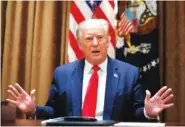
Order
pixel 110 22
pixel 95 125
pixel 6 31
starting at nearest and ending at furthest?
pixel 95 125, pixel 110 22, pixel 6 31

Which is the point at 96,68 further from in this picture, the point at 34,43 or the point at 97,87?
the point at 34,43

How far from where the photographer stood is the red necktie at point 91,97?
2184 mm

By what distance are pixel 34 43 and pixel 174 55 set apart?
1225mm

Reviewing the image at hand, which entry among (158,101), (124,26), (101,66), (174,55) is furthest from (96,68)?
(174,55)

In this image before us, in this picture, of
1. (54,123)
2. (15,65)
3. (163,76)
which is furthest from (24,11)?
(54,123)

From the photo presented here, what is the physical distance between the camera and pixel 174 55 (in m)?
2.91

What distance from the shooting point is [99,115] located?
2182 millimetres

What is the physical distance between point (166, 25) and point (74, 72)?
1.08 metres

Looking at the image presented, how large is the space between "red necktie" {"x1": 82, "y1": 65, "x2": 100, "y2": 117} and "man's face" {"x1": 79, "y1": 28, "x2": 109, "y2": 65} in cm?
6

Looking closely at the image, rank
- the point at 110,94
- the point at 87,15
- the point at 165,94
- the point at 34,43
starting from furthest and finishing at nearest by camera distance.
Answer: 1. the point at 34,43
2. the point at 87,15
3. the point at 110,94
4. the point at 165,94

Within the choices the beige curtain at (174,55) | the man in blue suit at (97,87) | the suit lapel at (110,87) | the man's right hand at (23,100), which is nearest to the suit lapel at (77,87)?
the man in blue suit at (97,87)

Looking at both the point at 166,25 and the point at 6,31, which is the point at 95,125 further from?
the point at 6,31

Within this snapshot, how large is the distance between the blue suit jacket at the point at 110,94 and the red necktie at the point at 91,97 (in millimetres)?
39

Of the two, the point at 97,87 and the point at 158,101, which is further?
the point at 97,87
